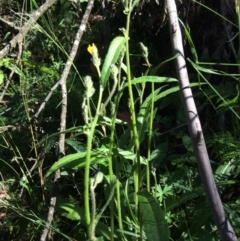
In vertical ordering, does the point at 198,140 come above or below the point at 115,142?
above

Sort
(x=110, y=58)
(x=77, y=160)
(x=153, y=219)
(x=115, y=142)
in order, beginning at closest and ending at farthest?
(x=110, y=58) < (x=153, y=219) < (x=77, y=160) < (x=115, y=142)

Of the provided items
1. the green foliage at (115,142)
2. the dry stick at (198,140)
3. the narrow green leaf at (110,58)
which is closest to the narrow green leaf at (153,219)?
the green foliage at (115,142)

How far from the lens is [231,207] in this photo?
176cm

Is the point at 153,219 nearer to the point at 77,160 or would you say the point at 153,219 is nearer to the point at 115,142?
the point at 77,160

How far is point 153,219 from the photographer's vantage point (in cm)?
151

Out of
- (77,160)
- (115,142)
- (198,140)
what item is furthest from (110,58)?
(115,142)

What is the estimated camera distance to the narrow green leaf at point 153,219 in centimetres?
150

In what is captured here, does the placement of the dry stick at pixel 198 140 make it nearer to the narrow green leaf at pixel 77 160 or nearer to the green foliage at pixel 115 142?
the green foliage at pixel 115 142

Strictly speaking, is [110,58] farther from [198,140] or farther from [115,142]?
[115,142]

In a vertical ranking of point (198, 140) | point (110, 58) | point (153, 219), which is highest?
point (110, 58)

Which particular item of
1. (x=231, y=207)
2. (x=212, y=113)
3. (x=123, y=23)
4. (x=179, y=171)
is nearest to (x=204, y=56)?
(x=212, y=113)

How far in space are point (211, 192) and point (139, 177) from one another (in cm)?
24

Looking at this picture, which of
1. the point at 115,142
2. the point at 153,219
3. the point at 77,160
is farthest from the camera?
the point at 115,142

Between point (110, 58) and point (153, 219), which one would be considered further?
point (153, 219)
